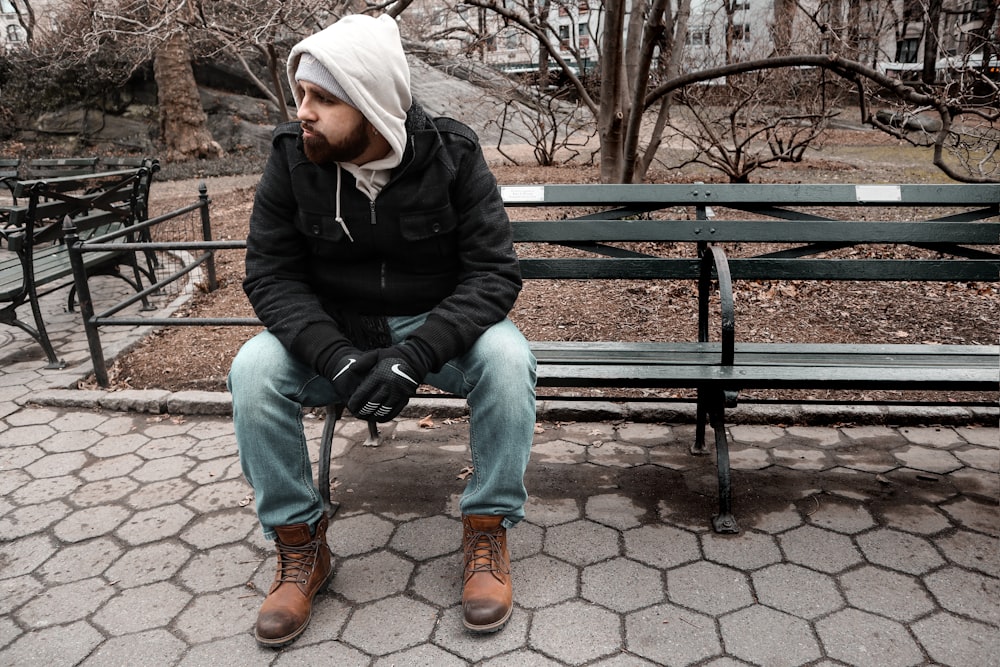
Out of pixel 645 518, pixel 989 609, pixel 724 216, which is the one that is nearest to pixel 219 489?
pixel 645 518

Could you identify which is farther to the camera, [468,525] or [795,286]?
[795,286]

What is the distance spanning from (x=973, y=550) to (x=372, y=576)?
206 centimetres

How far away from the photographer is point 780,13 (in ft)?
28.6

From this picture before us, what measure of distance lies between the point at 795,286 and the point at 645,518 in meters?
3.07

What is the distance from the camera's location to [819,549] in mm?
2807

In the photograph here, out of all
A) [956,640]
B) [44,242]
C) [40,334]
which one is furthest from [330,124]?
[44,242]

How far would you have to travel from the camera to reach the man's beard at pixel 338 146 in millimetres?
2475

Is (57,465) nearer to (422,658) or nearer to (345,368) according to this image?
(345,368)

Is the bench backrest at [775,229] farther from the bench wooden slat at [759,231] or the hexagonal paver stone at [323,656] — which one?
the hexagonal paver stone at [323,656]

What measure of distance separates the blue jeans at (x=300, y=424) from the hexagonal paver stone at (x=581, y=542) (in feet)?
1.19

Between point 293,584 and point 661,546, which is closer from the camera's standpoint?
point 293,584

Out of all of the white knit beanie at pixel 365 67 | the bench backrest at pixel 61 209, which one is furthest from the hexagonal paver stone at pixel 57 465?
the white knit beanie at pixel 365 67

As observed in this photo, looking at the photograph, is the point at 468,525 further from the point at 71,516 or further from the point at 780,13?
the point at 780,13

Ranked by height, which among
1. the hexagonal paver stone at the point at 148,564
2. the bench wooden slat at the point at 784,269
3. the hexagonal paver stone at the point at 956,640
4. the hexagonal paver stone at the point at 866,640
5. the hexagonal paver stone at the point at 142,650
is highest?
the bench wooden slat at the point at 784,269
